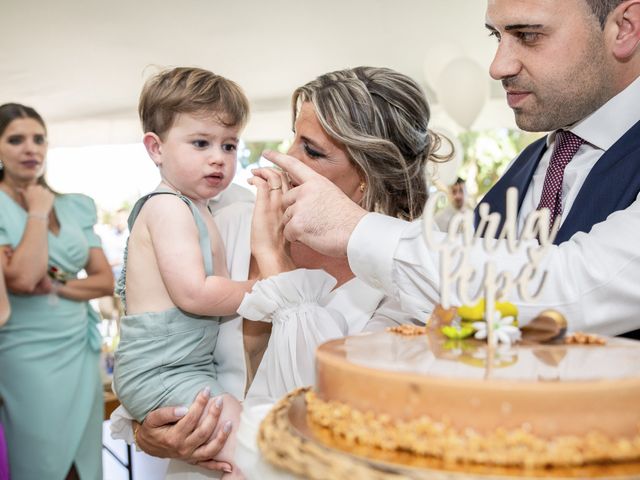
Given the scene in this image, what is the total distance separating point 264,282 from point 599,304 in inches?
28.5

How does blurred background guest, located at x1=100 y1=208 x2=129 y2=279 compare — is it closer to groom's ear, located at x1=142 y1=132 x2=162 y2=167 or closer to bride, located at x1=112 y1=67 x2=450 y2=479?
groom's ear, located at x1=142 y1=132 x2=162 y2=167

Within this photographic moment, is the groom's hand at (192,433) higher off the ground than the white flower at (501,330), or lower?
lower

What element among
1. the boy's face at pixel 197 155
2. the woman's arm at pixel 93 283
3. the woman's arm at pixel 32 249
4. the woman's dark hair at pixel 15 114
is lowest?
the woman's arm at pixel 93 283

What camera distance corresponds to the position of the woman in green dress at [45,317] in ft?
8.63

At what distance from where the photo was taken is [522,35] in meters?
1.64

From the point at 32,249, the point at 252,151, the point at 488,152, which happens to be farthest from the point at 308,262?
the point at 488,152

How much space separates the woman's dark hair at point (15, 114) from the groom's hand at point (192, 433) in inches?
53.7

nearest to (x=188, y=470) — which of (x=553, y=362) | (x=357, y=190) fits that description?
(x=357, y=190)

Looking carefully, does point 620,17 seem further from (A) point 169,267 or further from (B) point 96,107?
(B) point 96,107

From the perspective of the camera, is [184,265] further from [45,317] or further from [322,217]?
[45,317]

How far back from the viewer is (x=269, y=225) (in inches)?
71.5

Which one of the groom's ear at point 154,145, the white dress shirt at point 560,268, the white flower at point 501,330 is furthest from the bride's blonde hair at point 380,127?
the white flower at point 501,330

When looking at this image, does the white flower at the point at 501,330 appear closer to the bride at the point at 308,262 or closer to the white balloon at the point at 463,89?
the bride at the point at 308,262

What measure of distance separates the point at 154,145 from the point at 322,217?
910 millimetres
